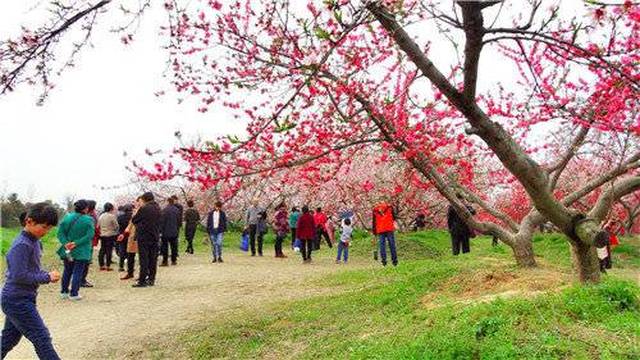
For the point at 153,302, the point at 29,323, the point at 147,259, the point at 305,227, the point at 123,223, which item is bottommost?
the point at 153,302

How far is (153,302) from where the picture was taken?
1056cm

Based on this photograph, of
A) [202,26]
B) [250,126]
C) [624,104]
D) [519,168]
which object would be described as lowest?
[519,168]

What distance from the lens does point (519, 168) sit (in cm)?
654

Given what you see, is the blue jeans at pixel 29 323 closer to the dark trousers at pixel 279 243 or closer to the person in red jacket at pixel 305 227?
the person in red jacket at pixel 305 227

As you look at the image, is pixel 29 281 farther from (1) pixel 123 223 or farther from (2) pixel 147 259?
(1) pixel 123 223

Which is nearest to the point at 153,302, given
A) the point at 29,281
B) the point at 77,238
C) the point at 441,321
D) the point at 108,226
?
the point at 77,238

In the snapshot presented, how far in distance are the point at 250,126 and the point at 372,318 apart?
314cm

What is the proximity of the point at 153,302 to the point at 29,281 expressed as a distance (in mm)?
5226

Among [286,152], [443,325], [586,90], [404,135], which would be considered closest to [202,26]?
[286,152]

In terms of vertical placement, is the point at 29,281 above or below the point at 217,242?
below

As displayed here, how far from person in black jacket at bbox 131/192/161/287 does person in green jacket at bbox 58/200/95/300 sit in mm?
1253

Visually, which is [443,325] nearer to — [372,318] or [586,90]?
[372,318]

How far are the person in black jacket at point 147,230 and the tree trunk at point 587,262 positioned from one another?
808 centimetres

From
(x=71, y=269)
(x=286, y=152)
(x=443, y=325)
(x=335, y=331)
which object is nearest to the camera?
(x=443, y=325)
